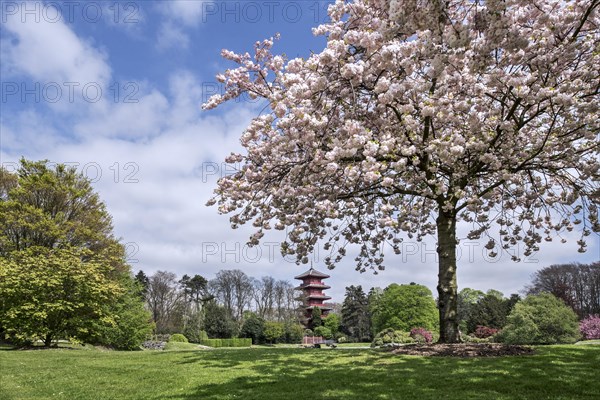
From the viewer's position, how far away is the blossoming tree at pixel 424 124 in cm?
758

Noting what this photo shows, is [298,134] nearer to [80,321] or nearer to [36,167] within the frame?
[80,321]

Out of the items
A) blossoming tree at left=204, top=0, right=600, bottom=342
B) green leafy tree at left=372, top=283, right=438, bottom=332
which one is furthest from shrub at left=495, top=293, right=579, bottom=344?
green leafy tree at left=372, top=283, right=438, bottom=332

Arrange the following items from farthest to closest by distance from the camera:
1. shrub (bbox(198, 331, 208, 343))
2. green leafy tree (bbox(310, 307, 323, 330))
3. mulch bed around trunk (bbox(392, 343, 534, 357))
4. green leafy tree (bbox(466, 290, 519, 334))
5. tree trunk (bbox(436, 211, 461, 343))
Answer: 1. green leafy tree (bbox(310, 307, 323, 330))
2. shrub (bbox(198, 331, 208, 343))
3. green leafy tree (bbox(466, 290, 519, 334))
4. tree trunk (bbox(436, 211, 461, 343))
5. mulch bed around trunk (bbox(392, 343, 534, 357))

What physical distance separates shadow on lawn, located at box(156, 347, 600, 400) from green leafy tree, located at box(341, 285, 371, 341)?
4958cm

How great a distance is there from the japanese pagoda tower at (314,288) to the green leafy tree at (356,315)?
344 inches

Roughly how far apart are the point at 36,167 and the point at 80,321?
37.7ft

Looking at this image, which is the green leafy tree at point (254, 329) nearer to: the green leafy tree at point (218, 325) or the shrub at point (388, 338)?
the green leafy tree at point (218, 325)

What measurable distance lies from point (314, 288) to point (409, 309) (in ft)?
98.0

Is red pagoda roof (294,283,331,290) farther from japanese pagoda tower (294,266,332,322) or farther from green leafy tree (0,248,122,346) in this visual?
green leafy tree (0,248,122,346)

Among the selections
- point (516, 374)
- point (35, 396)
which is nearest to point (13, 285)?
point (35, 396)

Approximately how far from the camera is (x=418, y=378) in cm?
816

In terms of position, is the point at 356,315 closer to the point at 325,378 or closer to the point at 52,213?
the point at 52,213

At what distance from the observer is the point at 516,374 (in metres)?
8.04

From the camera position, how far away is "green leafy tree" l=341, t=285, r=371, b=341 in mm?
58531
